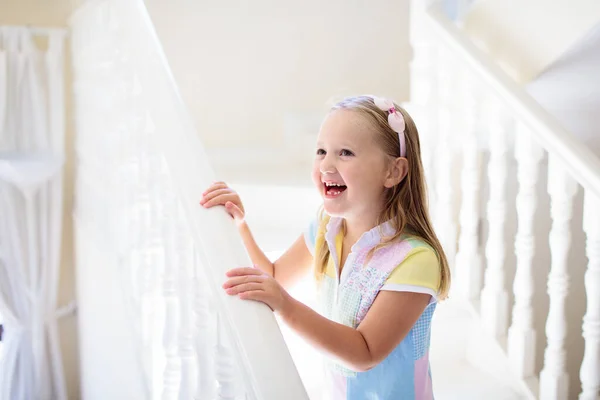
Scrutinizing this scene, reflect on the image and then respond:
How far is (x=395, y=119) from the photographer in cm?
130

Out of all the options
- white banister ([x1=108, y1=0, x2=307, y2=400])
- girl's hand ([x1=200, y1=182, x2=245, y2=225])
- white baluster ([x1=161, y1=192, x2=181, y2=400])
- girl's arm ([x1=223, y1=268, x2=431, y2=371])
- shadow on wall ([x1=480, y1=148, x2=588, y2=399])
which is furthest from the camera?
shadow on wall ([x1=480, y1=148, x2=588, y2=399])

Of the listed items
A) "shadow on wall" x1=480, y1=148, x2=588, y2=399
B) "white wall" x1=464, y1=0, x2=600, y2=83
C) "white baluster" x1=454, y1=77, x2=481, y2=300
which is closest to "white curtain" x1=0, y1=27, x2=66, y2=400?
"white baluster" x1=454, y1=77, x2=481, y2=300

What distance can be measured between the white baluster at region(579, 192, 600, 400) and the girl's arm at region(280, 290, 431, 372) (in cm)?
72

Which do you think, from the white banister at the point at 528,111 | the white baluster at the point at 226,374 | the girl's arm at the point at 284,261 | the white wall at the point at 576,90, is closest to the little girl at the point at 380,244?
the girl's arm at the point at 284,261

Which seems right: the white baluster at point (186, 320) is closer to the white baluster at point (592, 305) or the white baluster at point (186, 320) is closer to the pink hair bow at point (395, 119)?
the pink hair bow at point (395, 119)

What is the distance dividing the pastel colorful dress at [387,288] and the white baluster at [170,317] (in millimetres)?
358

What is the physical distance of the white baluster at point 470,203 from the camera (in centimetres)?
215

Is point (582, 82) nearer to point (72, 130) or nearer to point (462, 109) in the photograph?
point (462, 109)

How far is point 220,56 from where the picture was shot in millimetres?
3441

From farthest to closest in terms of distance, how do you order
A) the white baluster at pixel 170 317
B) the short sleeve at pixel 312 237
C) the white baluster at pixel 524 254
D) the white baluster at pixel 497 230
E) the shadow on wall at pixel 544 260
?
the shadow on wall at pixel 544 260, the white baluster at pixel 497 230, the white baluster at pixel 524 254, the short sleeve at pixel 312 237, the white baluster at pixel 170 317

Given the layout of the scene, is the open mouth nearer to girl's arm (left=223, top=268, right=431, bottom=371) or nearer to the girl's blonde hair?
the girl's blonde hair

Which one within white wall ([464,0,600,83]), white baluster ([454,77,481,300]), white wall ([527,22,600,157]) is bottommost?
white baluster ([454,77,481,300])

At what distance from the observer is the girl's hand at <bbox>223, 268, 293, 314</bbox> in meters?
1.04

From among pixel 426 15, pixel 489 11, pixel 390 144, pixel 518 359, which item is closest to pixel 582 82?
pixel 489 11
